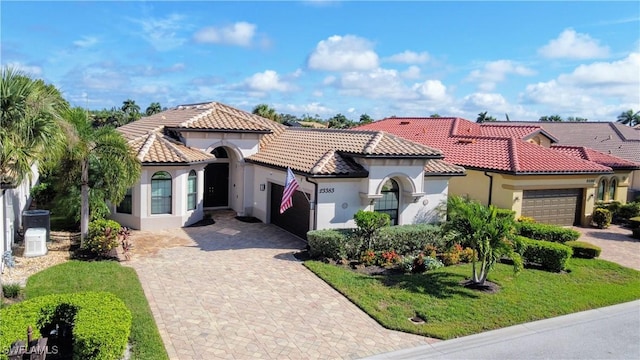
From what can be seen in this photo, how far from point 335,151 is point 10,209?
11840 millimetres

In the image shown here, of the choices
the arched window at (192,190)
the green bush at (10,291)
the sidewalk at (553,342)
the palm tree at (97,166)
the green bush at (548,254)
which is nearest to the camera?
the sidewalk at (553,342)

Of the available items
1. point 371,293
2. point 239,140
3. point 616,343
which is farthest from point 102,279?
point 616,343

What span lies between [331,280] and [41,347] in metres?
8.21

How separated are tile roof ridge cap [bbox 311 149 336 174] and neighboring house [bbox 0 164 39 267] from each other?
360 inches

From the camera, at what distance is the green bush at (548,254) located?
16672mm

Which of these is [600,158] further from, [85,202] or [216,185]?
[85,202]

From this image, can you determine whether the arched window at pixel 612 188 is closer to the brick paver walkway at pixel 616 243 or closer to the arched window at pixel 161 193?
the brick paver walkway at pixel 616 243

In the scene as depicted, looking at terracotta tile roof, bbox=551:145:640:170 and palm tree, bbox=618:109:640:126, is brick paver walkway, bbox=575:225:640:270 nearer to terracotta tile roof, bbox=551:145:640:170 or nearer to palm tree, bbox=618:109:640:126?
terracotta tile roof, bbox=551:145:640:170

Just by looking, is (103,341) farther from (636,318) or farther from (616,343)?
(636,318)

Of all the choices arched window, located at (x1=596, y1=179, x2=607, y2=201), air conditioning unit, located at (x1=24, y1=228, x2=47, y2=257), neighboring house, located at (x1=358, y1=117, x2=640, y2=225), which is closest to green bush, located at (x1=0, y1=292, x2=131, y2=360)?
air conditioning unit, located at (x1=24, y1=228, x2=47, y2=257)

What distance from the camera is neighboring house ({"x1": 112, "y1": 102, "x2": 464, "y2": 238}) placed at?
18.7 metres

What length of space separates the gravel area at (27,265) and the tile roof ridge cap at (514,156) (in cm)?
1937

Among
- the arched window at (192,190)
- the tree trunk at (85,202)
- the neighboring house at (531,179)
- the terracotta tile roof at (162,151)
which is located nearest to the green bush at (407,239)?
the neighboring house at (531,179)

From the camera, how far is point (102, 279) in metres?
13.9
